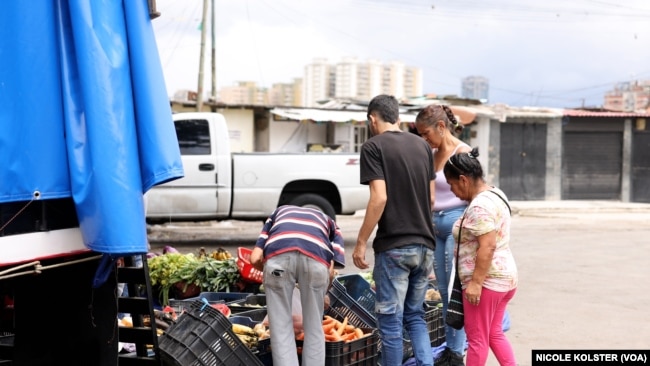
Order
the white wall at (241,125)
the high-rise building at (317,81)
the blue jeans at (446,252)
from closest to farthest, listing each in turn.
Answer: the blue jeans at (446,252), the white wall at (241,125), the high-rise building at (317,81)

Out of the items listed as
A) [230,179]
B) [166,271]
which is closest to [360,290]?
[166,271]

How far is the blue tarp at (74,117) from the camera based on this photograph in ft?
10.7

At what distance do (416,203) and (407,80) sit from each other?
61235 mm

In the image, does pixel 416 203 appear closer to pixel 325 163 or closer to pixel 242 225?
pixel 325 163

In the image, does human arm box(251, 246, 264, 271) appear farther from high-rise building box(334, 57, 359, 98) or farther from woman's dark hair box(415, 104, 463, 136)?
high-rise building box(334, 57, 359, 98)

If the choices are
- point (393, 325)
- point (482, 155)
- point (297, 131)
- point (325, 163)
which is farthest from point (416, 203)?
point (482, 155)

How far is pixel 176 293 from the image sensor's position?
27.3ft

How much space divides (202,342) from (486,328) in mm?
2050

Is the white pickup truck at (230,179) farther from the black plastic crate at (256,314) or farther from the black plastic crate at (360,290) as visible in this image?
the black plastic crate at (256,314)

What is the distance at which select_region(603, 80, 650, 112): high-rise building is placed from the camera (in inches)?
1719

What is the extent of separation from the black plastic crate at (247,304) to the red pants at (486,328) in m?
1.93

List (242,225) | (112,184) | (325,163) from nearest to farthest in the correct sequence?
1. (112,184)
2. (325,163)
3. (242,225)

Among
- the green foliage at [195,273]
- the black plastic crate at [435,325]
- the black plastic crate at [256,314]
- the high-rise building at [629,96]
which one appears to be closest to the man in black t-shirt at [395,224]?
the black plastic crate at [435,325]

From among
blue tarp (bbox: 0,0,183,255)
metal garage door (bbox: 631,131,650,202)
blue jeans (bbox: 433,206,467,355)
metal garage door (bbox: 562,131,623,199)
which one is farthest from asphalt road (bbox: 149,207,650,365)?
metal garage door (bbox: 631,131,650,202)
